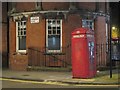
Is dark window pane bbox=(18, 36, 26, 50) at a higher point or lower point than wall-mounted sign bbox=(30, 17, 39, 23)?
lower

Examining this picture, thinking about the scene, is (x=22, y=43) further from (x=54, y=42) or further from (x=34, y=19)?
(x=54, y=42)

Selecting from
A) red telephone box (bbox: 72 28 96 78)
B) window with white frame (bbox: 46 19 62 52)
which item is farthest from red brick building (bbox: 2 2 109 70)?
red telephone box (bbox: 72 28 96 78)

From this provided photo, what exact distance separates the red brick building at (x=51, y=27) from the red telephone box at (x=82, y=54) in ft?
13.6

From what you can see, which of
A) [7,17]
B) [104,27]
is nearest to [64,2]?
[104,27]

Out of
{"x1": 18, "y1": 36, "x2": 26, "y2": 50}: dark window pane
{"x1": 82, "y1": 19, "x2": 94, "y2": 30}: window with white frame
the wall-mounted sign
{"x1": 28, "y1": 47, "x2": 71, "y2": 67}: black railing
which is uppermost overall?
the wall-mounted sign

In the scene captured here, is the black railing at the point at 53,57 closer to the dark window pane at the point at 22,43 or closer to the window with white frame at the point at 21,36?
the dark window pane at the point at 22,43

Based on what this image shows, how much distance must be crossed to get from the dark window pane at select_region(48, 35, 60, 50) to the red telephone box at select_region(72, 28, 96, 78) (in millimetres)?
4572

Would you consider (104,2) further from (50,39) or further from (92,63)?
(92,63)

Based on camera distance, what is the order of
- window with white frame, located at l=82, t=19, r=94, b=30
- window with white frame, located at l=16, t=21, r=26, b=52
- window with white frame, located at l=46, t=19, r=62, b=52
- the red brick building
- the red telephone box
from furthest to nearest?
window with white frame, located at l=16, t=21, r=26, b=52
window with white frame, located at l=82, t=19, r=94, b=30
window with white frame, located at l=46, t=19, r=62, b=52
the red brick building
the red telephone box

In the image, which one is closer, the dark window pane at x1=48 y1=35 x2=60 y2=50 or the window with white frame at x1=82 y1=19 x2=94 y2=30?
the dark window pane at x1=48 y1=35 x2=60 y2=50

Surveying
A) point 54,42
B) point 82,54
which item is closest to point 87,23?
point 54,42

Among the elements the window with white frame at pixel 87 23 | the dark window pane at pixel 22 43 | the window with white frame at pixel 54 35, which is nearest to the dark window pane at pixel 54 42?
the window with white frame at pixel 54 35

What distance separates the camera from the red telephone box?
16.5 meters

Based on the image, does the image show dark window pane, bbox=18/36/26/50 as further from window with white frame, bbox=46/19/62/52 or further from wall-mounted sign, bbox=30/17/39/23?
window with white frame, bbox=46/19/62/52
